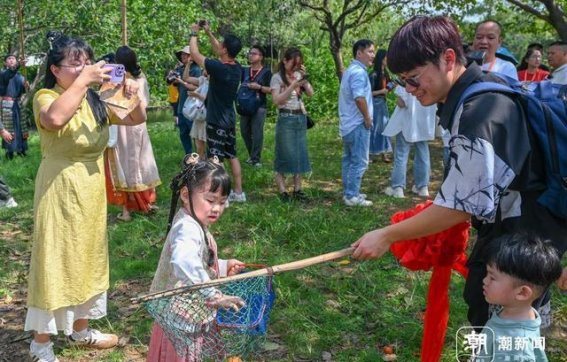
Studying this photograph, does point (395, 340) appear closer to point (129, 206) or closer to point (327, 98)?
point (129, 206)

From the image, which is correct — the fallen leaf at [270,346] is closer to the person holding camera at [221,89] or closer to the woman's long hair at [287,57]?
the person holding camera at [221,89]

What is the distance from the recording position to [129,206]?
19.6 ft

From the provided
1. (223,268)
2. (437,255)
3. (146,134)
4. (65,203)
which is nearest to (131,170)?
(146,134)

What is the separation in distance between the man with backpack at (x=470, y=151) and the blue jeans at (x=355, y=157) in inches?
158

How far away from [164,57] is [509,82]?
1206 centimetres

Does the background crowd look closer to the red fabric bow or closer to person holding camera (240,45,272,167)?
person holding camera (240,45,272,167)

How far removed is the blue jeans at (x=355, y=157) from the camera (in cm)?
618

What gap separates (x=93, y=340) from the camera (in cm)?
344

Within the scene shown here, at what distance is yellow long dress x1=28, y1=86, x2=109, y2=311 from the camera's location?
306cm

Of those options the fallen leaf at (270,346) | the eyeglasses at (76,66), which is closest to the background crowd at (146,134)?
the eyeglasses at (76,66)

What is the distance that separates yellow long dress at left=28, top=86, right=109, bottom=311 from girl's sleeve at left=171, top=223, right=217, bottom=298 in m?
1.01

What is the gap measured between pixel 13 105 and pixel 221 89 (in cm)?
592

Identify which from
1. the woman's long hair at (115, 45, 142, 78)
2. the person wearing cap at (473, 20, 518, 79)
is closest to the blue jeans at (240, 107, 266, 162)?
the woman's long hair at (115, 45, 142, 78)

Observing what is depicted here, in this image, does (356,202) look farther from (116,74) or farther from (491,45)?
(116,74)
